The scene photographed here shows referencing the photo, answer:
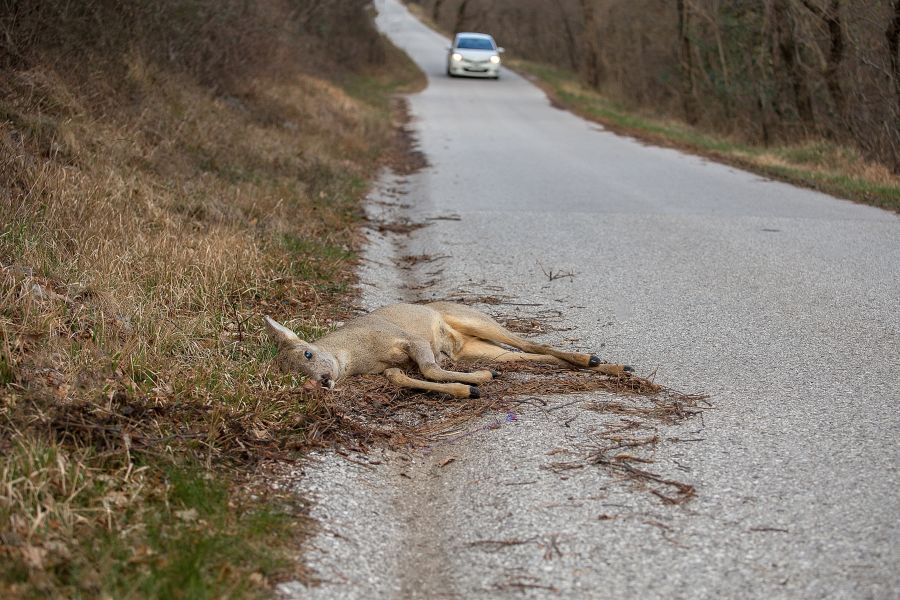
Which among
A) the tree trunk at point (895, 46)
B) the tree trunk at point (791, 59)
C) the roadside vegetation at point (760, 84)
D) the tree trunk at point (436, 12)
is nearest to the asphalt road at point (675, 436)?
the roadside vegetation at point (760, 84)

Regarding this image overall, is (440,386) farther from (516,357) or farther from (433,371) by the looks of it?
(516,357)

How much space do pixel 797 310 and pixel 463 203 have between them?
632 cm

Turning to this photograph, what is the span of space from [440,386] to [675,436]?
4.61ft

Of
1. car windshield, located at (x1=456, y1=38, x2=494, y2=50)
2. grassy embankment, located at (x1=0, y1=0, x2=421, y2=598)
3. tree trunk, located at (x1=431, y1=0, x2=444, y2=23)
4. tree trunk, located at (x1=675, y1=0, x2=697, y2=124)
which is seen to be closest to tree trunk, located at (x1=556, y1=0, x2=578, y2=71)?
car windshield, located at (x1=456, y1=38, x2=494, y2=50)

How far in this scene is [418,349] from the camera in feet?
20.3

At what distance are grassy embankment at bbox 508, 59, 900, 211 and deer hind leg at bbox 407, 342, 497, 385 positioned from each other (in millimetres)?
8699

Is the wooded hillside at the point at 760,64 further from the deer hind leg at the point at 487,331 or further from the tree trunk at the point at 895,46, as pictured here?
the deer hind leg at the point at 487,331

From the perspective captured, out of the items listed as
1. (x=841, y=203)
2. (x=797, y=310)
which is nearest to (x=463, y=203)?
(x=841, y=203)

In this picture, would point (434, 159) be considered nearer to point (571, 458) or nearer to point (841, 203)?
point (841, 203)

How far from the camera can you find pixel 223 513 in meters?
4.09

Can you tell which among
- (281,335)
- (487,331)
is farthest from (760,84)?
(281,335)

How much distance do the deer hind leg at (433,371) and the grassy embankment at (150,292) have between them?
86 centimetres

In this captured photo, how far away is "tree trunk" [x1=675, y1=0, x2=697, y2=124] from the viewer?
95.3ft

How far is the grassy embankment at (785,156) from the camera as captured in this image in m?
14.4
